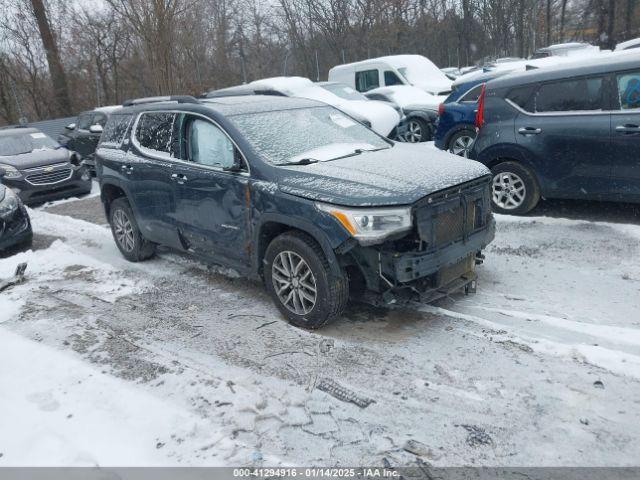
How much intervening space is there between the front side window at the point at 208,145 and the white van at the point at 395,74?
1171 cm

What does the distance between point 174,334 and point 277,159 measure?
169 centimetres

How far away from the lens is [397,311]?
4727mm

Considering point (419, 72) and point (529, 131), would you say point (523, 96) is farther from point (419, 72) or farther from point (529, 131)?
point (419, 72)

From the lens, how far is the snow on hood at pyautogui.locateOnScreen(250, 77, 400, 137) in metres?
12.1

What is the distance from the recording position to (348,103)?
1292 centimetres

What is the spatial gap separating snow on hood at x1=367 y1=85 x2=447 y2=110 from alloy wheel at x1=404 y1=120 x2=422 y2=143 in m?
0.69

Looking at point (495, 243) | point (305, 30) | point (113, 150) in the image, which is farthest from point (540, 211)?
point (305, 30)

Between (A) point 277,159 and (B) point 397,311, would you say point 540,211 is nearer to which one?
(B) point 397,311

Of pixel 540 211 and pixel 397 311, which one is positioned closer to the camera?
pixel 397 311

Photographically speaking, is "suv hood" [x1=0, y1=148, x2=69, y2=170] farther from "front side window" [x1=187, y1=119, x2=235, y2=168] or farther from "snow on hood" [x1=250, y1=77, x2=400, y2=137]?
"front side window" [x1=187, y1=119, x2=235, y2=168]

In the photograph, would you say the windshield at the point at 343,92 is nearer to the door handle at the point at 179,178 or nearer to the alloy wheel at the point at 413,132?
the alloy wheel at the point at 413,132

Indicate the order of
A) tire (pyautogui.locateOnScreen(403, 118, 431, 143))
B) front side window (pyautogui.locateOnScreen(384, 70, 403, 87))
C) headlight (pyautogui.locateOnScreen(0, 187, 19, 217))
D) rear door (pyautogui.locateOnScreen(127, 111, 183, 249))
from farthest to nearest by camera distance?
front side window (pyautogui.locateOnScreen(384, 70, 403, 87)), tire (pyautogui.locateOnScreen(403, 118, 431, 143)), headlight (pyautogui.locateOnScreen(0, 187, 19, 217)), rear door (pyautogui.locateOnScreen(127, 111, 183, 249))

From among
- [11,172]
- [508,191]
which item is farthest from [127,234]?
[11,172]

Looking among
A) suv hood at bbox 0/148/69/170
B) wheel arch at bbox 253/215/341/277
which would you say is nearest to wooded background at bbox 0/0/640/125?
suv hood at bbox 0/148/69/170
